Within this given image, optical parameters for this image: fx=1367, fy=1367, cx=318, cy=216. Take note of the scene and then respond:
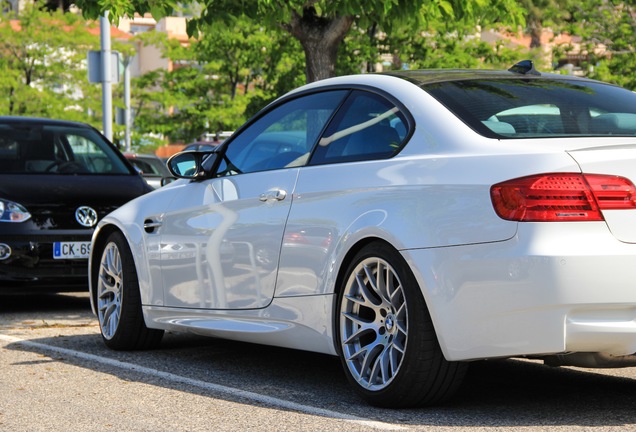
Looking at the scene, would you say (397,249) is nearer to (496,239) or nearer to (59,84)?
(496,239)

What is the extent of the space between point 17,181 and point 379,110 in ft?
16.8

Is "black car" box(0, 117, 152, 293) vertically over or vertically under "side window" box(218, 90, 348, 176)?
under

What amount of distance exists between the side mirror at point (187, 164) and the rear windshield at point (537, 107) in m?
1.77

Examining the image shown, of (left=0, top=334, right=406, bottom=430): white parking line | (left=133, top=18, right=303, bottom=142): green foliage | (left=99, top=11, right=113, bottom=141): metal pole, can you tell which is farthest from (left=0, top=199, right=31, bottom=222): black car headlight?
(left=133, top=18, right=303, bottom=142): green foliage

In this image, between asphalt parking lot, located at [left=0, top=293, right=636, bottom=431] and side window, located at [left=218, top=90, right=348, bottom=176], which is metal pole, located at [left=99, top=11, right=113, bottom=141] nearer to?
asphalt parking lot, located at [left=0, top=293, right=636, bottom=431]

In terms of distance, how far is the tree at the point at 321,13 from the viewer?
37.4 ft

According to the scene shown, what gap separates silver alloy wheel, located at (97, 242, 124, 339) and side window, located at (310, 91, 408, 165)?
221cm

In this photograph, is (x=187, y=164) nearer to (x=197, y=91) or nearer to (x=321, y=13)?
(x=321, y=13)

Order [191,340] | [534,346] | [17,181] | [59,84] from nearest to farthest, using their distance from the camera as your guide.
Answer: [534,346], [191,340], [17,181], [59,84]

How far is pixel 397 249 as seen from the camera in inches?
225

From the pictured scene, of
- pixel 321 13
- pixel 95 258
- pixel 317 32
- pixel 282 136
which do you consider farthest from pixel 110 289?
pixel 317 32

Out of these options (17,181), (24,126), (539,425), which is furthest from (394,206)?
(24,126)

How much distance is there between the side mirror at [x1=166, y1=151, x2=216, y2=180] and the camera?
7579mm

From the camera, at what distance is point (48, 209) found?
1055 centimetres
